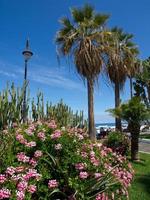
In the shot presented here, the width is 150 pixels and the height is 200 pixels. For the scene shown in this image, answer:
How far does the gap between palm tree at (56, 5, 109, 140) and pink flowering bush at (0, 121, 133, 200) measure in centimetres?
1178

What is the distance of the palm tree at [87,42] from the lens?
19.3m

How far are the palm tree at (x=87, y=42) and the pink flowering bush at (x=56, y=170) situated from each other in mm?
11784

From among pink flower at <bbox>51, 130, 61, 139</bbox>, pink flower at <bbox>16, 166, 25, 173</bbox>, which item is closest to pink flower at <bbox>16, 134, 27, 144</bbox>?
pink flower at <bbox>51, 130, 61, 139</bbox>

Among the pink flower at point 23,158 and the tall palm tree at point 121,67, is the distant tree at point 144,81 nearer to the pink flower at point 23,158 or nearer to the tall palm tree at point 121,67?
the tall palm tree at point 121,67

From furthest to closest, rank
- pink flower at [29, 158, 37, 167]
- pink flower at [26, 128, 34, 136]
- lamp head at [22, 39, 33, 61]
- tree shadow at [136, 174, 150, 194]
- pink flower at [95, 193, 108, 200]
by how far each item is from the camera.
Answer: lamp head at [22, 39, 33, 61] → tree shadow at [136, 174, 150, 194] → pink flower at [26, 128, 34, 136] → pink flower at [95, 193, 108, 200] → pink flower at [29, 158, 37, 167]

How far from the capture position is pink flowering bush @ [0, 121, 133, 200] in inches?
214

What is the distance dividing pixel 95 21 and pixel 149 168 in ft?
32.0

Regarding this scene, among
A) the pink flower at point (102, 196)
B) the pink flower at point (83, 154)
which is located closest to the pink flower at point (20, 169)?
the pink flower at point (83, 154)

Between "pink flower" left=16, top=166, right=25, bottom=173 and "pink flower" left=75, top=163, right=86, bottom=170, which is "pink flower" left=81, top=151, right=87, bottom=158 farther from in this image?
"pink flower" left=16, top=166, right=25, bottom=173

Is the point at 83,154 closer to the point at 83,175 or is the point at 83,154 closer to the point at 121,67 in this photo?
the point at 83,175

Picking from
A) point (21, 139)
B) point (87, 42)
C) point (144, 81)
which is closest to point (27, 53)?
point (87, 42)

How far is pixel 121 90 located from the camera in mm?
26500

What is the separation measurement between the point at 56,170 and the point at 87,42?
46.9 feet

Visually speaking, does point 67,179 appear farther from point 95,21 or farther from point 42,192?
point 95,21
